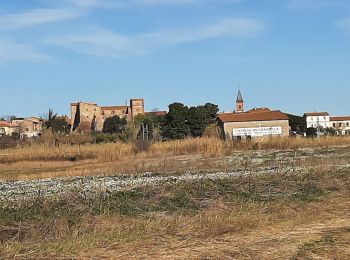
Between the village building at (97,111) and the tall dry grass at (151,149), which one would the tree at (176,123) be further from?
the village building at (97,111)

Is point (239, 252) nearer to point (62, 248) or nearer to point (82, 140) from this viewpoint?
point (62, 248)

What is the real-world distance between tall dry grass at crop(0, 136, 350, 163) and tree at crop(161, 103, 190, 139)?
2948 centimetres

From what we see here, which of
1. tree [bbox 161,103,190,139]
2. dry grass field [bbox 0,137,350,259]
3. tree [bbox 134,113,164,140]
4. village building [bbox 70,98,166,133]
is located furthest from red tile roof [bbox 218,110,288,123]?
dry grass field [bbox 0,137,350,259]

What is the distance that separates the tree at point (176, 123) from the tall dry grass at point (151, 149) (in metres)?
29.5

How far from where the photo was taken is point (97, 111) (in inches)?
5723

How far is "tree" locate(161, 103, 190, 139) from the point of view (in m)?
76.9

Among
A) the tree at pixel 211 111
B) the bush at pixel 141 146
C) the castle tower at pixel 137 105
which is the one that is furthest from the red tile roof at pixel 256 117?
the castle tower at pixel 137 105

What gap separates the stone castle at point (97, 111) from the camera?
133125 mm

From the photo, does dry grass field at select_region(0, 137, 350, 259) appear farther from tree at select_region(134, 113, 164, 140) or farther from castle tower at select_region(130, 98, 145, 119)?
castle tower at select_region(130, 98, 145, 119)

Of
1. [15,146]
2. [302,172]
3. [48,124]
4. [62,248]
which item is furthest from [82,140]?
[62,248]

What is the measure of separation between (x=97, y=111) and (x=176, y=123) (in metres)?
68.0

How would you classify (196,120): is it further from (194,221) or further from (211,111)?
(194,221)

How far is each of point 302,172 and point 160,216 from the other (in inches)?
324

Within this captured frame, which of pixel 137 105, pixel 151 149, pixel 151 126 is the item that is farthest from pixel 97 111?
pixel 151 149
